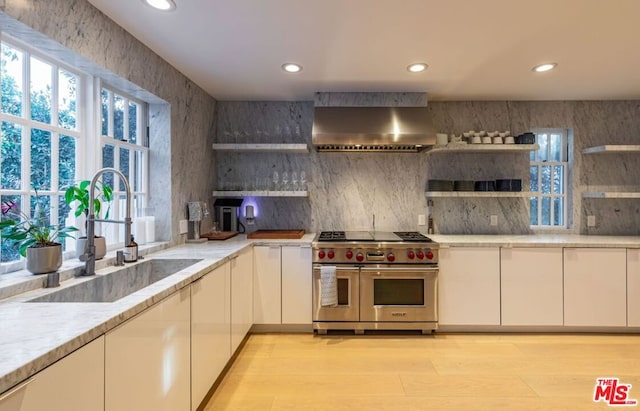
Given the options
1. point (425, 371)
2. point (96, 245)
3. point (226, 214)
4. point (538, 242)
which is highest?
point (226, 214)

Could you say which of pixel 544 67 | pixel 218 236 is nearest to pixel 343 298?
pixel 218 236

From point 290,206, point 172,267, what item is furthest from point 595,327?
Result: point 172,267

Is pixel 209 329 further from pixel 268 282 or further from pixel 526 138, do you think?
pixel 526 138

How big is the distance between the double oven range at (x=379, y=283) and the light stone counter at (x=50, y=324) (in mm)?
1576

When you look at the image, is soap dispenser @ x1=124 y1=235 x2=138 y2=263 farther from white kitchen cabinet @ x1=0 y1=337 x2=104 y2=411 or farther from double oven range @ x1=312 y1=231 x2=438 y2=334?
double oven range @ x1=312 y1=231 x2=438 y2=334

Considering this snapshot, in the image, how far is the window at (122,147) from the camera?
2363 mm

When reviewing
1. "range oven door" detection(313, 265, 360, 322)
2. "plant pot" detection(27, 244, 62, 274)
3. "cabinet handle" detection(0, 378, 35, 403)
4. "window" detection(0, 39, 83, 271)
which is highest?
"window" detection(0, 39, 83, 271)

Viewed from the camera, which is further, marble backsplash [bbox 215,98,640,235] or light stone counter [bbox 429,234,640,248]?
marble backsplash [bbox 215,98,640,235]

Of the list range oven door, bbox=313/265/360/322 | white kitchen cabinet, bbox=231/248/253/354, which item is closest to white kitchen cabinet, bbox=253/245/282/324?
white kitchen cabinet, bbox=231/248/253/354

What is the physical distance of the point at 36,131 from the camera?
1.83 metres

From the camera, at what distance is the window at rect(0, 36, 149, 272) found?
65.9 inches

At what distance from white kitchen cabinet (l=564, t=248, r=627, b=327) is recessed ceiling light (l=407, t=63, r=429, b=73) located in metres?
2.01

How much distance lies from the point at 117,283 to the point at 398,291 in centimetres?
218

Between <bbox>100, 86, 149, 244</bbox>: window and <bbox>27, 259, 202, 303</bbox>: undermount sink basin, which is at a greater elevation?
<bbox>100, 86, 149, 244</bbox>: window
